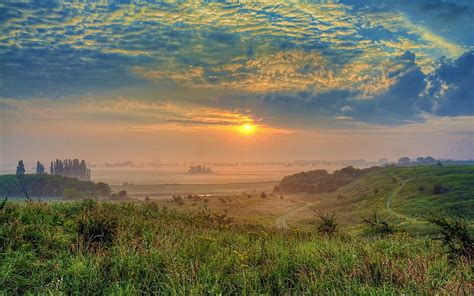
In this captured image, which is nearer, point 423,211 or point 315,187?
point 423,211

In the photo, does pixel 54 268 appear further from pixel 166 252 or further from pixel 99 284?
pixel 166 252

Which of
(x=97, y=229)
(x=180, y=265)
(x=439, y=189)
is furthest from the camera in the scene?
(x=439, y=189)

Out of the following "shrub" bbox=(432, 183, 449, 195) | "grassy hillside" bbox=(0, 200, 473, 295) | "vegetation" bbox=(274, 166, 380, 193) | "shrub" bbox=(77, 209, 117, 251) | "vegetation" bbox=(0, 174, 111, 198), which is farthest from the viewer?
"vegetation" bbox=(274, 166, 380, 193)

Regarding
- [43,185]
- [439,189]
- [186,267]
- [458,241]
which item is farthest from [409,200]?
[43,185]

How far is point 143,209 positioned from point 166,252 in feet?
40.7

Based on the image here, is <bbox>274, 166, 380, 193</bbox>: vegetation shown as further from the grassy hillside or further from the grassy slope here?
the grassy hillside

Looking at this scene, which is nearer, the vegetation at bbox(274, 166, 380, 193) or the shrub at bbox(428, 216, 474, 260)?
the shrub at bbox(428, 216, 474, 260)

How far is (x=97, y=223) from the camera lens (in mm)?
12898

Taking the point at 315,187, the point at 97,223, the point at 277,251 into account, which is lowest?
the point at 315,187

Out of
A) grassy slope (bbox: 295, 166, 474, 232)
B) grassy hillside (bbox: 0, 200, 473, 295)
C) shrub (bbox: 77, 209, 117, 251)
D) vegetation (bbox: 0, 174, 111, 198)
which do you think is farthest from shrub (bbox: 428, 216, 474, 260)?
vegetation (bbox: 0, 174, 111, 198)

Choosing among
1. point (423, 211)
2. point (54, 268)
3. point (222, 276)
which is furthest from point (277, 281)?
point (423, 211)

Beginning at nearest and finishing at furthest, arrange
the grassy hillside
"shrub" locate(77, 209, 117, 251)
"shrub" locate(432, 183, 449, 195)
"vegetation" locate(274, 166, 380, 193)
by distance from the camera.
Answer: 1. the grassy hillside
2. "shrub" locate(77, 209, 117, 251)
3. "shrub" locate(432, 183, 449, 195)
4. "vegetation" locate(274, 166, 380, 193)

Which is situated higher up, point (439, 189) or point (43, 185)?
point (43, 185)

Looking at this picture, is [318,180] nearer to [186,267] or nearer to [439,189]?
[439,189]
